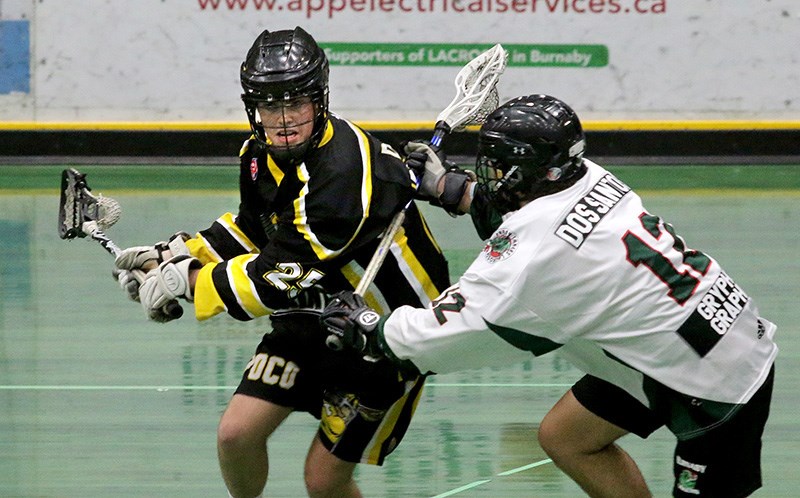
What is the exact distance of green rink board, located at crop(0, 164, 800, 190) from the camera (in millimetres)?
9023

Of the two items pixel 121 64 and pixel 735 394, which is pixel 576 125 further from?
pixel 121 64

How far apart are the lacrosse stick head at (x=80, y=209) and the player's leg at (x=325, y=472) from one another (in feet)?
3.25

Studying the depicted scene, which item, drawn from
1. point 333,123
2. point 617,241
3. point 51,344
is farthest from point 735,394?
point 51,344

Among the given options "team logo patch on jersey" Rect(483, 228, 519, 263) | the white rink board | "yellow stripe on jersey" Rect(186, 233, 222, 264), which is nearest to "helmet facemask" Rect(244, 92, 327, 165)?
"yellow stripe on jersey" Rect(186, 233, 222, 264)

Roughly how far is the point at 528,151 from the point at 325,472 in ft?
3.30

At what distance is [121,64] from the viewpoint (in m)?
9.75

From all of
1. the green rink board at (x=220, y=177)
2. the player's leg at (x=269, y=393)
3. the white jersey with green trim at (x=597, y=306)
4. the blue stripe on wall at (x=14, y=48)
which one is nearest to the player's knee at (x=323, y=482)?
the player's leg at (x=269, y=393)

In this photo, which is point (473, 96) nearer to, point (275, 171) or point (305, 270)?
point (275, 171)

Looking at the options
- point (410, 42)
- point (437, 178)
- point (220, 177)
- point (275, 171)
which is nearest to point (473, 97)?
point (437, 178)

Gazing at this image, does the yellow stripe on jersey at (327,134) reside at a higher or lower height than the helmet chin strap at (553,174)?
lower

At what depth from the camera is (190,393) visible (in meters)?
5.08

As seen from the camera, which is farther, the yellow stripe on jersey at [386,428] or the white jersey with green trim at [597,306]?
the yellow stripe on jersey at [386,428]

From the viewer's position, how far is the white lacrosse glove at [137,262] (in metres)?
3.62

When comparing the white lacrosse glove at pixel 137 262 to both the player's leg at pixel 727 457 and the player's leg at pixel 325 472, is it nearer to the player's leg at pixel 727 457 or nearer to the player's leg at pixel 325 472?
the player's leg at pixel 325 472
